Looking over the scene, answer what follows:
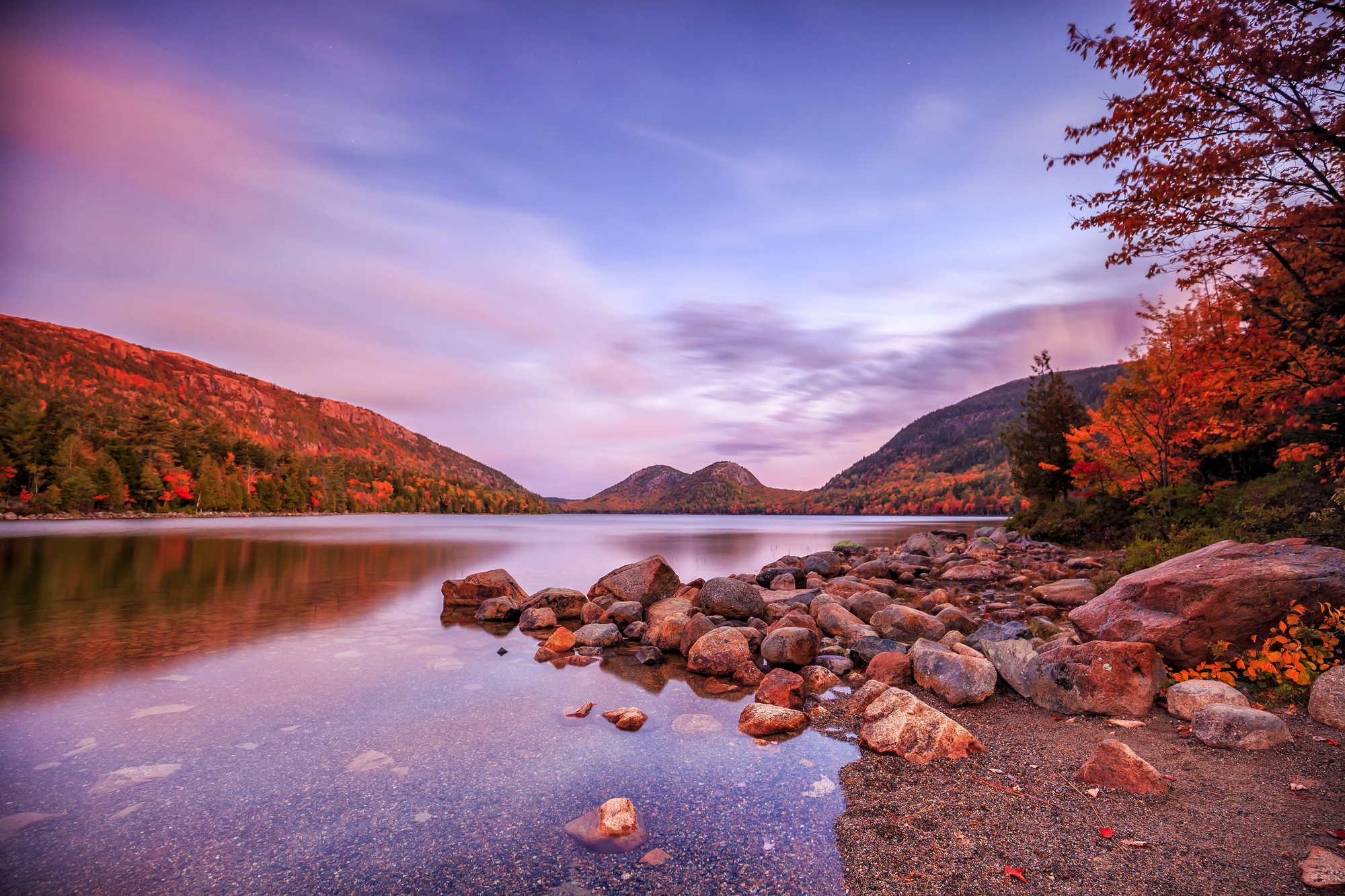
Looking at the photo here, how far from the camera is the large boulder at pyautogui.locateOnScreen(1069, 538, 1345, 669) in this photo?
7344 mm

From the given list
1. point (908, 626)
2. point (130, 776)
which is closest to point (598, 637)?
point (908, 626)

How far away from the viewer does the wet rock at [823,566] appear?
24469 mm

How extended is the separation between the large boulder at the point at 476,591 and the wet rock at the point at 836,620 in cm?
996

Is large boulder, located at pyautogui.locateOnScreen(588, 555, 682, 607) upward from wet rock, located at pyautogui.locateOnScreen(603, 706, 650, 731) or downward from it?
upward

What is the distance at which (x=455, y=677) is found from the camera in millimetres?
10547

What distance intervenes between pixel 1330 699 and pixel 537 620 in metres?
14.5

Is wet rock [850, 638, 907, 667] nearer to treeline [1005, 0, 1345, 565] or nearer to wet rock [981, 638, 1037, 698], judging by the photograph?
wet rock [981, 638, 1037, 698]

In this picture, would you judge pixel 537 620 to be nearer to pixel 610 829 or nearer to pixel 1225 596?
pixel 610 829

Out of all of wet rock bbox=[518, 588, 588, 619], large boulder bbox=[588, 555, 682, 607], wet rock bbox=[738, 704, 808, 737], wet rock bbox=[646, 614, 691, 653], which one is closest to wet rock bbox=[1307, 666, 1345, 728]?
wet rock bbox=[738, 704, 808, 737]

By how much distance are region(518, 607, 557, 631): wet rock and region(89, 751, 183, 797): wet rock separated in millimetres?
7998

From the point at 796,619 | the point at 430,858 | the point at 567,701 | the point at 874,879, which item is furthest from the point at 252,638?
the point at 874,879

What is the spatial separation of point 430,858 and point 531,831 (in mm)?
907

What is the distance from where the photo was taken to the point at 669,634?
12.2 metres

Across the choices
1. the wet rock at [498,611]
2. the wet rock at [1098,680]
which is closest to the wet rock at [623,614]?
the wet rock at [498,611]
